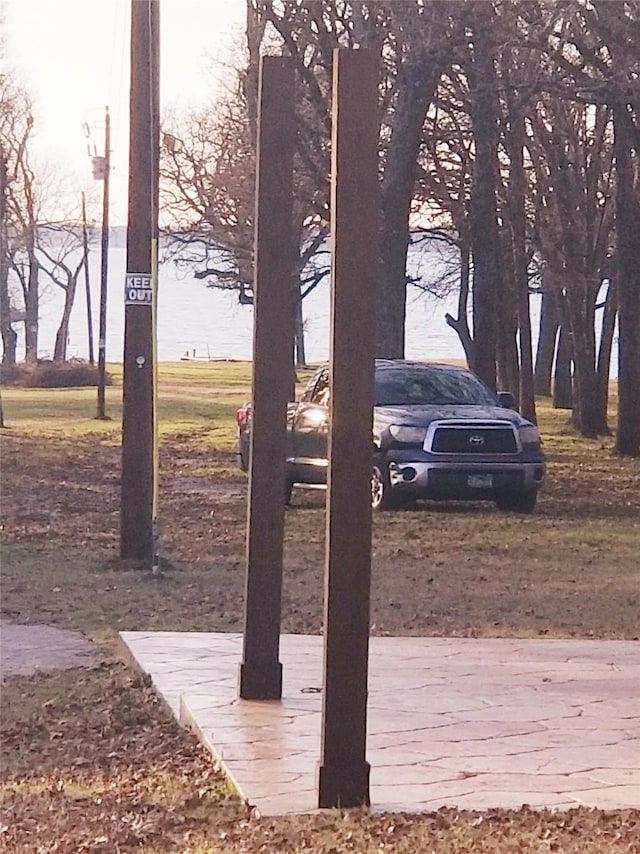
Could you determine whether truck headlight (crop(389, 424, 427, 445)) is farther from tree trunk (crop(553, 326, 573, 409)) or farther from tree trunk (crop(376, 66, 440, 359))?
tree trunk (crop(553, 326, 573, 409))

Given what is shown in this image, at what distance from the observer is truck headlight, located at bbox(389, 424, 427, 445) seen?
1667 cm

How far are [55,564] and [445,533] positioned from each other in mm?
4155

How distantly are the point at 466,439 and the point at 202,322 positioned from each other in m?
93.9

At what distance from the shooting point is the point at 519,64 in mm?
22562

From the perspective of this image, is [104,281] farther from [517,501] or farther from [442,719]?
[442,719]

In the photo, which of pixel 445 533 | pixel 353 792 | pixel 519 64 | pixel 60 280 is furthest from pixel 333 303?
pixel 60 280

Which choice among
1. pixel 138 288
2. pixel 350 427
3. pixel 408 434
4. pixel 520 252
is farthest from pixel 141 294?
pixel 520 252

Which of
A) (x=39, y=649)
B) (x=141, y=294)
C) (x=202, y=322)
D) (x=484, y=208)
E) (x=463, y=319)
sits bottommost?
(x=39, y=649)

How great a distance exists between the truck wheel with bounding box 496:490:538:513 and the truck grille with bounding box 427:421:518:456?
779mm

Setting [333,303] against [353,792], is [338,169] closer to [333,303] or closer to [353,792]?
[333,303]

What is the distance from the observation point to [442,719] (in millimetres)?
6625

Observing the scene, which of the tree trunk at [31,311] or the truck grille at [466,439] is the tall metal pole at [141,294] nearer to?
the truck grille at [466,439]

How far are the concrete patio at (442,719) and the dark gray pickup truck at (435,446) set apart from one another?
7805mm

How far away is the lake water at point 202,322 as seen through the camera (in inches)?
2292
